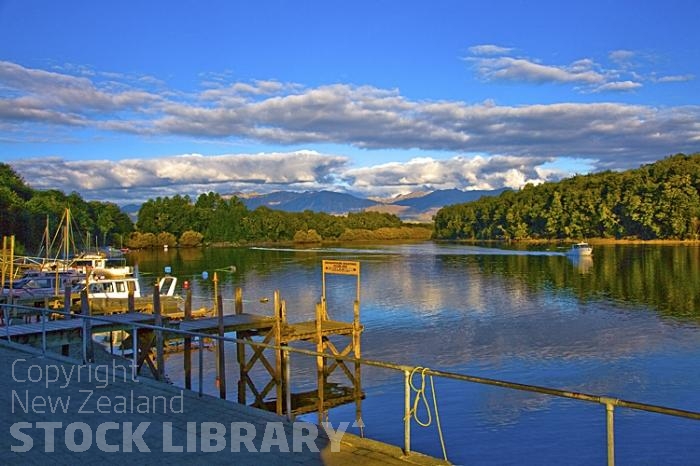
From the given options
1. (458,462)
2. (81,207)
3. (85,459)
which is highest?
(81,207)

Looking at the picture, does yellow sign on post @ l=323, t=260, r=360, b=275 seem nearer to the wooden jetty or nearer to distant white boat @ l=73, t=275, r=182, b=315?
the wooden jetty

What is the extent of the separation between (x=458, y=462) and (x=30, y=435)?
38.5 ft

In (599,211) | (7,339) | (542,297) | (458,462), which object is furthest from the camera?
(599,211)

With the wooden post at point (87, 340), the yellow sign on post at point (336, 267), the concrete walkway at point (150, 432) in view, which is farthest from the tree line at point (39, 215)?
the concrete walkway at point (150, 432)

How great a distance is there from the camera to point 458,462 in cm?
1870

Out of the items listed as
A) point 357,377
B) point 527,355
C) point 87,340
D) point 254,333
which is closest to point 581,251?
point 527,355

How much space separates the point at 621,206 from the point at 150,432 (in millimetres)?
160288

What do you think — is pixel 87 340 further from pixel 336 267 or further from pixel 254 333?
pixel 336 267

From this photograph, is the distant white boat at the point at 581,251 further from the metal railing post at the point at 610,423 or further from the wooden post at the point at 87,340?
the metal railing post at the point at 610,423

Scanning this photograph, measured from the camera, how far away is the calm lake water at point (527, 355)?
20.2 m

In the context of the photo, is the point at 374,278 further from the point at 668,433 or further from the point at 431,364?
the point at 668,433

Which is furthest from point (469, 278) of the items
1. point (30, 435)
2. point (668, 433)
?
point (30, 435)

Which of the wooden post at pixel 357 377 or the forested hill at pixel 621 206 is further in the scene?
the forested hill at pixel 621 206

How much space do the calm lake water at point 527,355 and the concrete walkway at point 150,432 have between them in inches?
361
